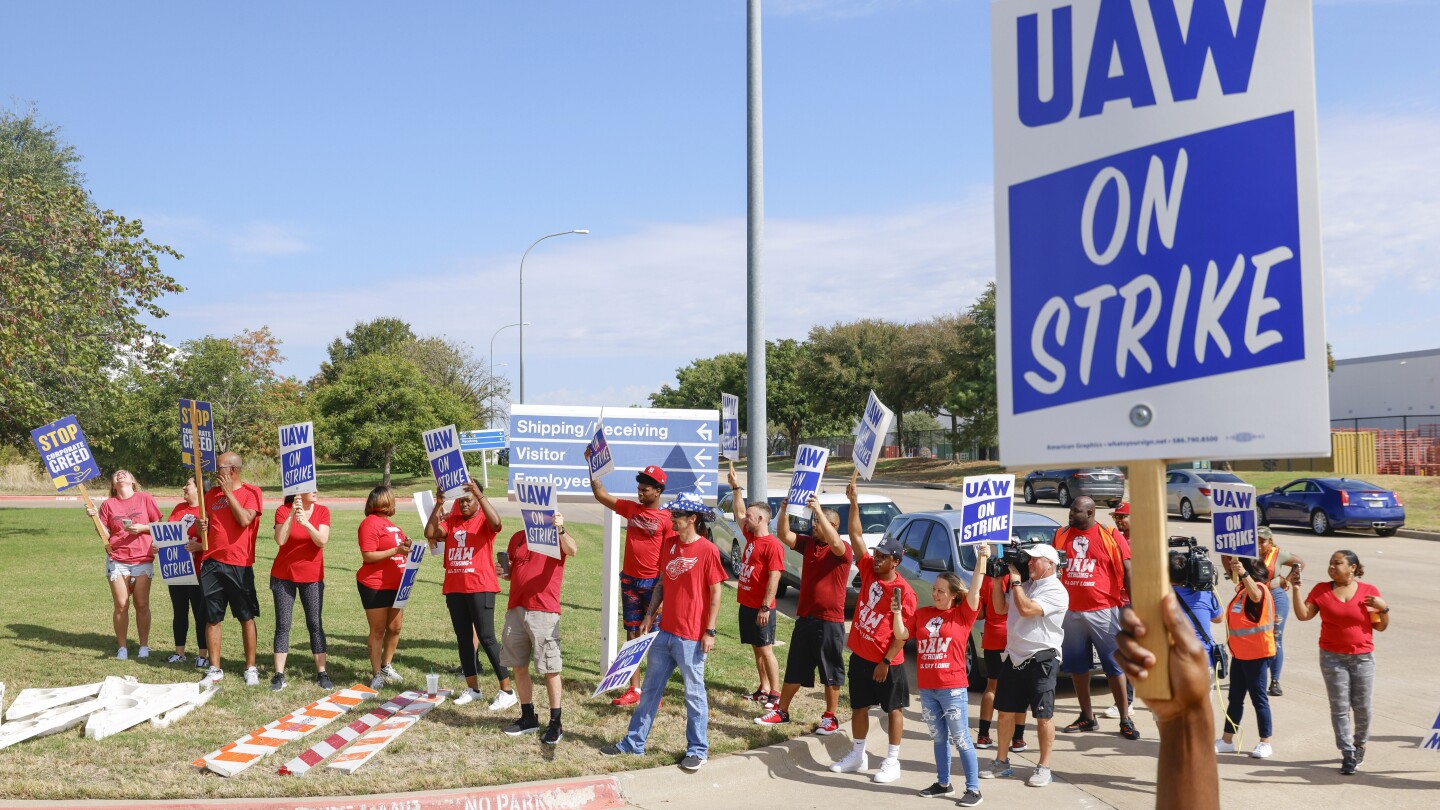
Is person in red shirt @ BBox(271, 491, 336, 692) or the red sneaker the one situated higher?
person in red shirt @ BBox(271, 491, 336, 692)

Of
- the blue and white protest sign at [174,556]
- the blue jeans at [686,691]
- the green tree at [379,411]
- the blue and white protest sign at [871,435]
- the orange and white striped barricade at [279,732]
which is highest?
the green tree at [379,411]

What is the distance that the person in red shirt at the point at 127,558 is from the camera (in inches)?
427

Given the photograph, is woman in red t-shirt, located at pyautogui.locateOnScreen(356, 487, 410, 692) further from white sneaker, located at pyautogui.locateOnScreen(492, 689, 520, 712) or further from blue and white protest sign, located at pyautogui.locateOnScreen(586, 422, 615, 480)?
blue and white protest sign, located at pyautogui.locateOnScreen(586, 422, 615, 480)

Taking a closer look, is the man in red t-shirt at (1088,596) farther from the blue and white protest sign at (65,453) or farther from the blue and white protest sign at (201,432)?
the blue and white protest sign at (65,453)

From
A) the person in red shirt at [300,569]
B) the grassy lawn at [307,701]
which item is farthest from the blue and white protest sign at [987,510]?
the person in red shirt at [300,569]

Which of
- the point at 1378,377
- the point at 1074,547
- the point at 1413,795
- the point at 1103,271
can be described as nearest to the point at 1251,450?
the point at 1103,271

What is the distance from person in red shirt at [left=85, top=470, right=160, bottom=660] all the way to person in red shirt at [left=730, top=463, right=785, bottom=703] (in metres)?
6.00

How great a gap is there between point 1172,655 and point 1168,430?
469 millimetres

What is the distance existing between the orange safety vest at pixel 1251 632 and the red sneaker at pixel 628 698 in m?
4.70

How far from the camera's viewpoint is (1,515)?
2769cm

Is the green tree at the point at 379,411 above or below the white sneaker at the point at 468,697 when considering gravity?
above

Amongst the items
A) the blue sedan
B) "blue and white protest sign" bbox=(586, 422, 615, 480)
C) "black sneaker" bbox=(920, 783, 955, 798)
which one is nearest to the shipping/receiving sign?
"blue and white protest sign" bbox=(586, 422, 615, 480)

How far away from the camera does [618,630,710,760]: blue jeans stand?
7.59 m

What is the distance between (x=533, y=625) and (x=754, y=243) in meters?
5.80
